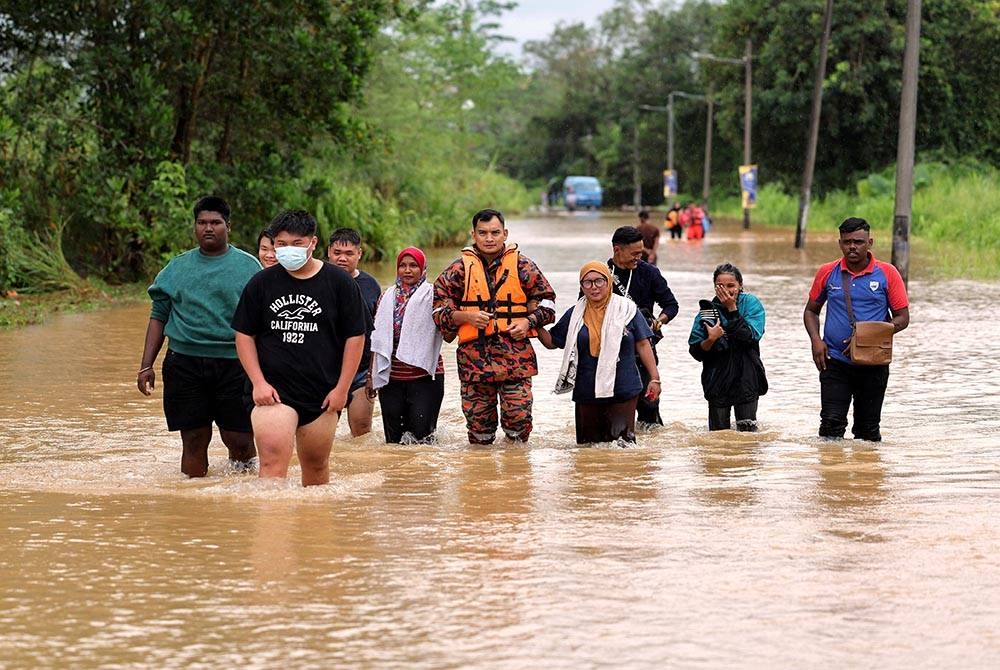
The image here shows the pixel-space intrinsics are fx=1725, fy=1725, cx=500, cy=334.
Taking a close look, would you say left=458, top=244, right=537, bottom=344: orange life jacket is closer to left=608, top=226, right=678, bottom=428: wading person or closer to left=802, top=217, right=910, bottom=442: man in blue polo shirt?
left=608, top=226, right=678, bottom=428: wading person

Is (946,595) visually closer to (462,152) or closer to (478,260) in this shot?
(478,260)

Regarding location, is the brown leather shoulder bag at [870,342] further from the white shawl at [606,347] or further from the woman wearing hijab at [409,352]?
the woman wearing hijab at [409,352]

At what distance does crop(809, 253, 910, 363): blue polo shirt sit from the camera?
1057 centimetres

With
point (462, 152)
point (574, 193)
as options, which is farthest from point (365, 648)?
point (574, 193)

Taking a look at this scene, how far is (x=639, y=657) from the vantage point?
573 cm

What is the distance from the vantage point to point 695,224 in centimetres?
4984

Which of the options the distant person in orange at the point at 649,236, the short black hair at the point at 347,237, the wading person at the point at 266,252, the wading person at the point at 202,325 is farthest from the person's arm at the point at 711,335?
the distant person in orange at the point at 649,236

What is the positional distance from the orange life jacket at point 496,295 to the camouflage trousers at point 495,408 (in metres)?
0.38

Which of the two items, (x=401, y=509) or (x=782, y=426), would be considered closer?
(x=401, y=509)

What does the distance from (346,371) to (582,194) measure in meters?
96.9

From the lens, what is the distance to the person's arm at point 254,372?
318 inches

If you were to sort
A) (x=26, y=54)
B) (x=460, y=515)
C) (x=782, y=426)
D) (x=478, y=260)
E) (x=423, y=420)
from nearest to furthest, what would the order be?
(x=460, y=515)
(x=478, y=260)
(x=423, y=420)
(x=782, y=426)
(x=26, y=54)

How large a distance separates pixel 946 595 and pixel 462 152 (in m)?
54.1

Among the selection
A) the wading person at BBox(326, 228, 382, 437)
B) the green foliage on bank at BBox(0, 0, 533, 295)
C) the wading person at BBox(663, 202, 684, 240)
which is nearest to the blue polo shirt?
the wading person at BBox(326, 228, 382, 437)
